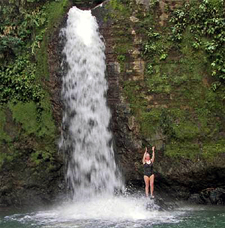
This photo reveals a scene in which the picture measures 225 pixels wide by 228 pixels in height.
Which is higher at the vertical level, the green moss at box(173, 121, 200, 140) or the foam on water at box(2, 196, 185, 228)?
the green moss at box(173, 121, 200, 140)

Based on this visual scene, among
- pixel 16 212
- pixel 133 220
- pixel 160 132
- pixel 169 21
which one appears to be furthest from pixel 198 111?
pixel 16 212

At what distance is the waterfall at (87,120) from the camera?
13.1 m

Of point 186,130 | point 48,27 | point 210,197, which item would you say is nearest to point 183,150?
point 186,130

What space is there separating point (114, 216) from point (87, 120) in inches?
152

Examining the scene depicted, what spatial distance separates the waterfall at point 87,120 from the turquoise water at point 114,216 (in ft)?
2.71

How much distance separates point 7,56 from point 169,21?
20.0 feet

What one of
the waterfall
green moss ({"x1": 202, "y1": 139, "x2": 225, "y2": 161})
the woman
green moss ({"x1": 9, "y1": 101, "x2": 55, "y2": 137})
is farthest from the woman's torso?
green moss ({"x1": 9, "y1": 101, "x2": 55, "y2": 137})

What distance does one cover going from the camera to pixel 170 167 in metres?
12.6

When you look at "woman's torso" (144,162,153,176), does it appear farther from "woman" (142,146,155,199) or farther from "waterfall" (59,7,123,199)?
"waterfall" (59,7,123,199)

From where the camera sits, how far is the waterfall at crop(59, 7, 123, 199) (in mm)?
13062

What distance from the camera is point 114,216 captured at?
10.6 meters

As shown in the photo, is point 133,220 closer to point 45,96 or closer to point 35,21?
point 45,96

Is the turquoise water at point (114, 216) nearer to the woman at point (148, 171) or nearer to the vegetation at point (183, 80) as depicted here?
the woman at point (148, 171)

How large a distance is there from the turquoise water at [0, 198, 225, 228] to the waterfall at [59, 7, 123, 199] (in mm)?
825
